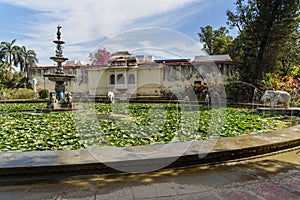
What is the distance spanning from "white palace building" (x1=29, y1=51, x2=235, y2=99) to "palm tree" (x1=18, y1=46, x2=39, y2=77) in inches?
616

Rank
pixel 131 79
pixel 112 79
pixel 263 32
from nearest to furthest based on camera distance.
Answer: pixel 263 32 < pixel 131 79 < pixel 112 79

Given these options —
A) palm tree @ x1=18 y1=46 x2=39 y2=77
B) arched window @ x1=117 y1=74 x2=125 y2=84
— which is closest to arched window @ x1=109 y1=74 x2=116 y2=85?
arched window @ x1=117 y1=74 x2=125 y2=84

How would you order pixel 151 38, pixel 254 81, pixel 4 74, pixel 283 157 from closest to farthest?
1. pixel 283 157
2. pixel 151 38
3. pixel 254 81
4. pixel 4 74

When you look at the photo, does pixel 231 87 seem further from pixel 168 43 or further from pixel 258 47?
pixel 168 43

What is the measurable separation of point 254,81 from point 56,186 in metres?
15.8

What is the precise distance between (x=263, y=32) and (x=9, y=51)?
38898 millimetres

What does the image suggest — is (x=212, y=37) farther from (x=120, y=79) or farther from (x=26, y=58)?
(x=26, y=58)

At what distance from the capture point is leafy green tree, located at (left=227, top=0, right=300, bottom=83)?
14609mm

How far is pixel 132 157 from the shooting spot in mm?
2666

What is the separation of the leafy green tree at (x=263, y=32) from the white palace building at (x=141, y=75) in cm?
473

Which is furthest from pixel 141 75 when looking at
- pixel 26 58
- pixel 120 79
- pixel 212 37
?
pixel 26 58

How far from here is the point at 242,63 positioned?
55.2ft

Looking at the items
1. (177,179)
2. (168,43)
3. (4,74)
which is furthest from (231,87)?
(4,74)

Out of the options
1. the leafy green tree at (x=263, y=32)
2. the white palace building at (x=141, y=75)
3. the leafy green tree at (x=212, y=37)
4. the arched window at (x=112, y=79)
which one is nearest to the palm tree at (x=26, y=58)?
the white palace building at (x=141, y=75)
